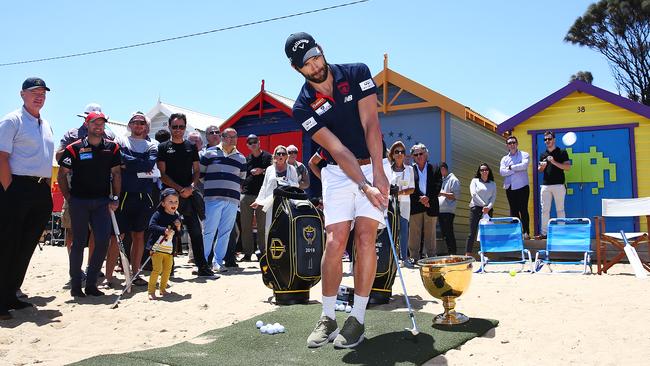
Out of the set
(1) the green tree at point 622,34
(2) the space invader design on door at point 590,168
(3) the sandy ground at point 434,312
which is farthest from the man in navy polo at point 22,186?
(1) the green tree at point 622,34

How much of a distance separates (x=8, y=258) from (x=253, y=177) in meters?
4.32

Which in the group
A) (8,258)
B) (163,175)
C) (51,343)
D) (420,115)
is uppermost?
(420,115)

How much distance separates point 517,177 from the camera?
1000cm

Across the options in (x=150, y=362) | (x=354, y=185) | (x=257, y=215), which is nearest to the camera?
(x=150, y=362)

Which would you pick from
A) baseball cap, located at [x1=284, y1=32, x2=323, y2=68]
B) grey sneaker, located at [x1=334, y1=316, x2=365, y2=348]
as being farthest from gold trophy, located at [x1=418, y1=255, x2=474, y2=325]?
baseball cap, located at [x1=284, y1=32, x2=323, y2=68]

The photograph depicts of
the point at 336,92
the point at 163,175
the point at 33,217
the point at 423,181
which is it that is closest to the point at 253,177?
the point at 163,175

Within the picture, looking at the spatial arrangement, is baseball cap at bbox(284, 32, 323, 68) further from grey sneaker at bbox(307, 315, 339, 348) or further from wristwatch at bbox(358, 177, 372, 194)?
grey sneaker at bbox(307, 315, 339, 348)

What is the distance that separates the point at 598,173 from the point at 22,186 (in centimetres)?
979

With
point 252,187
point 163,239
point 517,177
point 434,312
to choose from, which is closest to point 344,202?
point 434,312

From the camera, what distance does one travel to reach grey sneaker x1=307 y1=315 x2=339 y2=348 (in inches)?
138

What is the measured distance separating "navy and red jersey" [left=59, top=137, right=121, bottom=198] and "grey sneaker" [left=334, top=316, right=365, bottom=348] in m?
3.53

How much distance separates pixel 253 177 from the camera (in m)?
8.90

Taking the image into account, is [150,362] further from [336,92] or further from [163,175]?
[163,175]

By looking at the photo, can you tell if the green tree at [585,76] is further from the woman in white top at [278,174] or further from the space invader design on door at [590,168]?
the woman in white top at [278,174]
